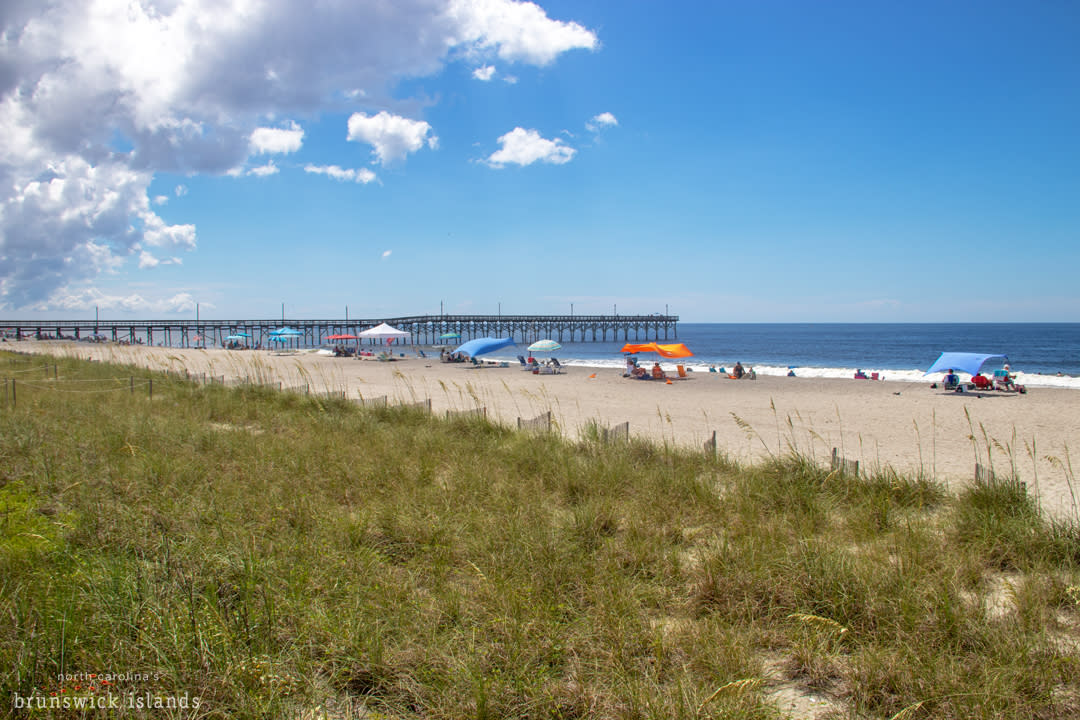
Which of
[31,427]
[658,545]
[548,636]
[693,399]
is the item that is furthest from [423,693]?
[693,399]

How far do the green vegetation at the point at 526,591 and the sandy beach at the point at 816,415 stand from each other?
1665 millimetres

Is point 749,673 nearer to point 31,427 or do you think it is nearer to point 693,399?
point 31,427

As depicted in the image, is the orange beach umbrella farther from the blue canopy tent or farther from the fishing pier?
the fishing pier

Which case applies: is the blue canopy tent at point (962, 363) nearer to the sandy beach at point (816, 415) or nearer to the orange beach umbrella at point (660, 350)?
the sandy beach at point (816, 415)

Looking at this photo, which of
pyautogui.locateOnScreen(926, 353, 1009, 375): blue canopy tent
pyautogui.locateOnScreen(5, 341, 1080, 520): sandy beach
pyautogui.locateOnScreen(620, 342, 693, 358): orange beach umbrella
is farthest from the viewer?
pyautogui.locateOnScreen(620, 342, 693, 358): orange beach umbrella

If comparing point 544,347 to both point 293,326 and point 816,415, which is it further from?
point 293,326

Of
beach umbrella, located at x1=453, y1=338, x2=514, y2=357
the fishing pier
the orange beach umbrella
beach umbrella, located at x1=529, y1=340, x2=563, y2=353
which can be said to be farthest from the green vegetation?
the fishing pier

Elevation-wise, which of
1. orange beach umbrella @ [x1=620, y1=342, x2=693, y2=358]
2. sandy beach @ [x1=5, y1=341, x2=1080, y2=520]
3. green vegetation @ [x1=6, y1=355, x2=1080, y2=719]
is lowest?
sandy beach @ [x1=5, y1=341, x2=1080, y2=520]

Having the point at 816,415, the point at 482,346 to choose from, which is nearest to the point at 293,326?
the point at 482,346

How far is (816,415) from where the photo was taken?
A: 46.1ft

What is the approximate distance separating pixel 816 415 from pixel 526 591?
13.4 metres

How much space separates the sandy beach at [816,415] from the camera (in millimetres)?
7734

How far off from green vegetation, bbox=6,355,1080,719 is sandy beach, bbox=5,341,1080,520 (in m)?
1.67

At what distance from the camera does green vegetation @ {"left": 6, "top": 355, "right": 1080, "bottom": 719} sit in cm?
202
